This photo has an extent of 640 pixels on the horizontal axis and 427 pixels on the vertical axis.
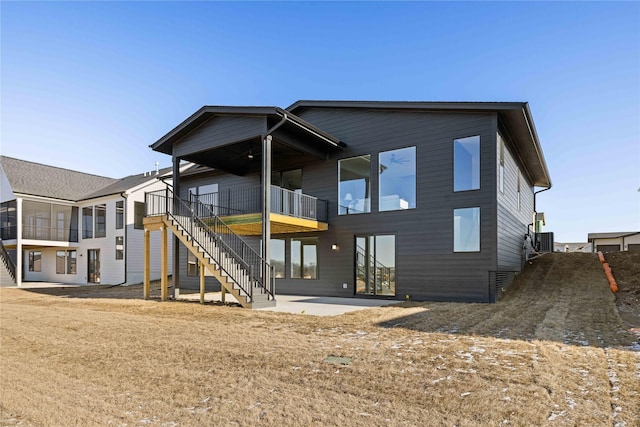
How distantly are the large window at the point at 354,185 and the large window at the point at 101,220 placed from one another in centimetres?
1563

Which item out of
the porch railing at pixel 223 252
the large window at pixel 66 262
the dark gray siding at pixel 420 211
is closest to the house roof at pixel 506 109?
the dark gray siding at pixel 420 211

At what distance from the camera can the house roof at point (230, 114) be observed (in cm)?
1071

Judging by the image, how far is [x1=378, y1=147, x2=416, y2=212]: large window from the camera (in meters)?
12.1

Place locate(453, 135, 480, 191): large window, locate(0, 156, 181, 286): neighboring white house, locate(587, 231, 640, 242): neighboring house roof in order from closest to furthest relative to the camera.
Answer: locate(453, 135, 480, 191): large window → locate(0, 156, 181, 286): neighboring white house → locate(587, 231, 640, 242): neighboring house roof

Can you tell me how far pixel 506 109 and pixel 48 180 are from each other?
25820 millimetres

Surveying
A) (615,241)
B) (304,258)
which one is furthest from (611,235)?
(304,258)

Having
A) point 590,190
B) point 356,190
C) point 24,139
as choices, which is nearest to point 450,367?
point 356,190

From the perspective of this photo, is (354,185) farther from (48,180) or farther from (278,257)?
(48,180)

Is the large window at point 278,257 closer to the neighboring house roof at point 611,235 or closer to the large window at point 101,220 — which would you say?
the large window at point 101,220

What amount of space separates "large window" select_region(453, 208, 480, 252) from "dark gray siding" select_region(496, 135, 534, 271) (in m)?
0.62

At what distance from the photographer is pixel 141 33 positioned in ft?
40.4

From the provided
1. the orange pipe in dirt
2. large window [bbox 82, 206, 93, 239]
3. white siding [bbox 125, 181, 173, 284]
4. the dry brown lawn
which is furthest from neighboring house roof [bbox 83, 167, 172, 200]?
the orange pipe in dirt

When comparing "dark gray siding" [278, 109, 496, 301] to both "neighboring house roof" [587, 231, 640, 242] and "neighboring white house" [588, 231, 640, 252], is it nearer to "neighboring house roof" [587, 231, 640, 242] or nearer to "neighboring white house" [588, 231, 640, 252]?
"neighboring white house" [588, 231, 640, 252]

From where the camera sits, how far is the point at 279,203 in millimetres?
12203
